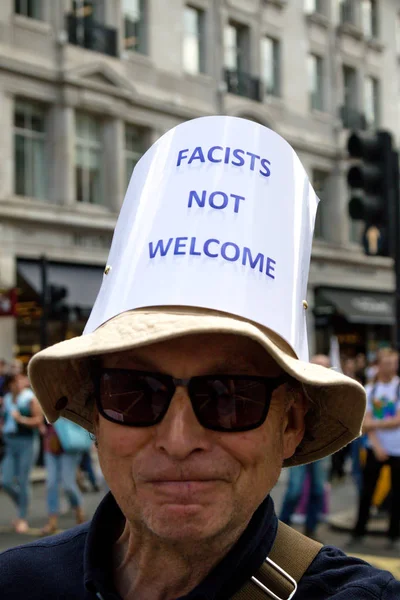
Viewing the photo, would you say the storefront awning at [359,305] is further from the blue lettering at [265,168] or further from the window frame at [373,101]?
the blue lettering at [265,168]

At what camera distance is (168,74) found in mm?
23266

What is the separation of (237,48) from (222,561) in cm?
2561

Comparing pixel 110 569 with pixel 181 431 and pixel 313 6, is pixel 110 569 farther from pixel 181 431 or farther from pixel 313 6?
pixel 313 6

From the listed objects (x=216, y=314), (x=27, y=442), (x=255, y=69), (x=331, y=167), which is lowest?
(x=27, y=442)

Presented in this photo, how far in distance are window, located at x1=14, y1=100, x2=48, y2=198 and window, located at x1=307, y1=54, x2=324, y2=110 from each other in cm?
1110

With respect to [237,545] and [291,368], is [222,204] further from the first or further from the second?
[237,545]

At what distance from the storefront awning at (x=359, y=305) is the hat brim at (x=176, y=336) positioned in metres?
24.6

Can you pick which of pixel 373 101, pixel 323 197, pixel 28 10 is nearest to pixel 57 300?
pixel 28 10

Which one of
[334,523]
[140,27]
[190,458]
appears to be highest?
[140,27]

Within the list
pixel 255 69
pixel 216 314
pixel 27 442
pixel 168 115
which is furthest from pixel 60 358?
pixel 255 69

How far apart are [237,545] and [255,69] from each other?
83.6 ft

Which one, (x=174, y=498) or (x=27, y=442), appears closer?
(x=174, y=498)

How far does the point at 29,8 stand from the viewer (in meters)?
20.6

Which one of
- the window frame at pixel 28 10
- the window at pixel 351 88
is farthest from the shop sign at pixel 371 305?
the window frame at pixel 28 10
